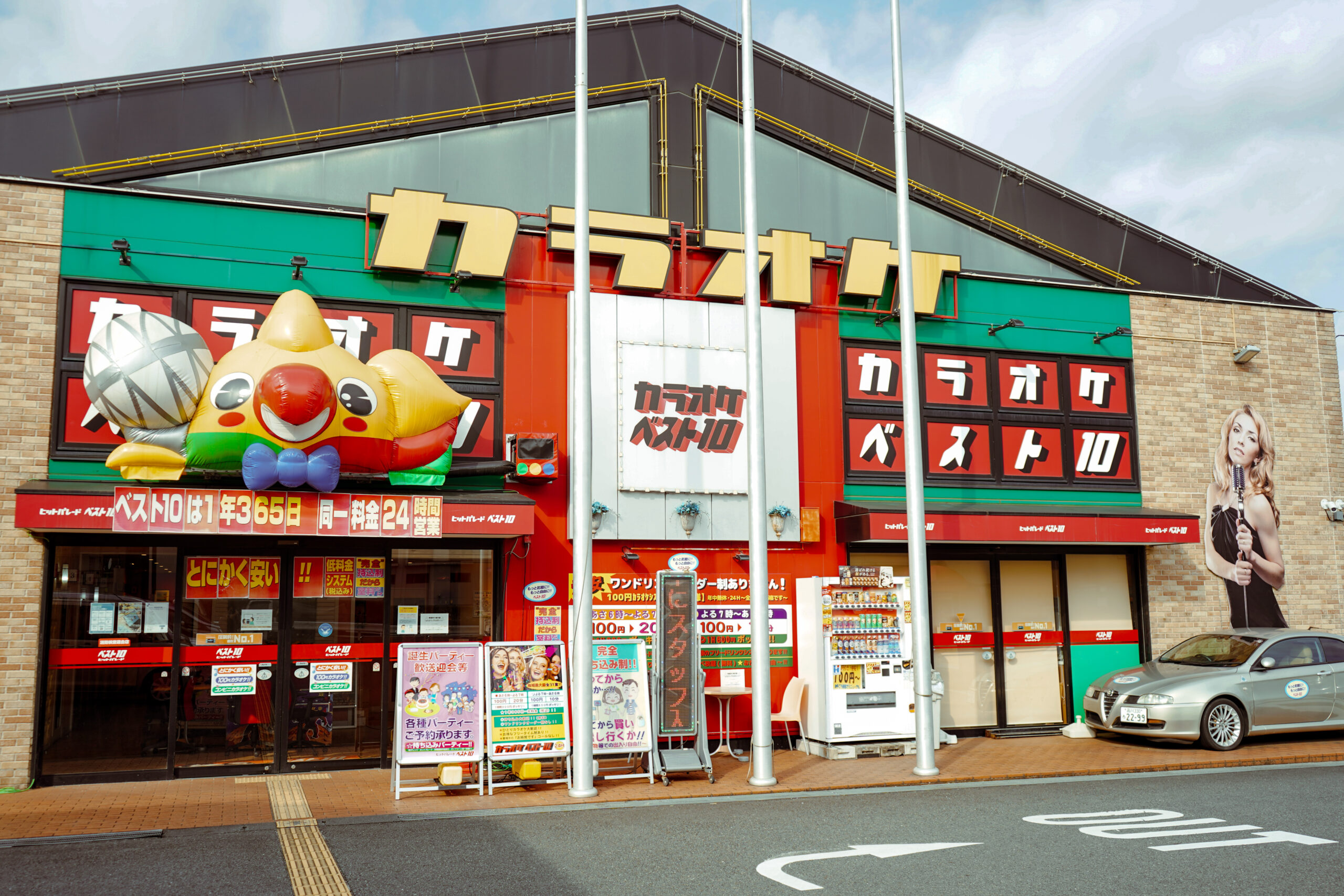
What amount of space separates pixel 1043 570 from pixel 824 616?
3952mm

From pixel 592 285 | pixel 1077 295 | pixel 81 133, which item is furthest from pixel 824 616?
pixel 81 133

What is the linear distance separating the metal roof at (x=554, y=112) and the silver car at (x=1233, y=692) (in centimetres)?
563

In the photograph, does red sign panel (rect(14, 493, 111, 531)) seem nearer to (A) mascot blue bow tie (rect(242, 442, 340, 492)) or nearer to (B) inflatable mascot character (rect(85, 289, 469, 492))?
(B) inflatable mascot character (rect(85, 289, 469, 492))

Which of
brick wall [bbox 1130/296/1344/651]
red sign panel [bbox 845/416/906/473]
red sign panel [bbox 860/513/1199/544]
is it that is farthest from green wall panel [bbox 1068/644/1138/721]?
red sign panel [bbox 845/416/906/473]

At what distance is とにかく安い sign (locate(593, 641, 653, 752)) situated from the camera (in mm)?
10242

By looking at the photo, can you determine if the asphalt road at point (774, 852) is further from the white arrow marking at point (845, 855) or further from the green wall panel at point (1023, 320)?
the green wall panel at point (1023, 320)

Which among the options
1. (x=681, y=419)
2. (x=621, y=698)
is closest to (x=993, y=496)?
(x=681, y=419)

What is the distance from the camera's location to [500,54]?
13914 millimetres

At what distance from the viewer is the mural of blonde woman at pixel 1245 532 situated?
14852 mm

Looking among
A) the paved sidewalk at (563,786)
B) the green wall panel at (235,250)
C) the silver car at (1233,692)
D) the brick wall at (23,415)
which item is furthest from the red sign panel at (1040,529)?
the brick wall at (23,415)

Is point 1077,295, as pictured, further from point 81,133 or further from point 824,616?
point 81,133

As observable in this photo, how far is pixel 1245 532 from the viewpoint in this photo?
588 inches

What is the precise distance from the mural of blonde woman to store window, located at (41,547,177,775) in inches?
540

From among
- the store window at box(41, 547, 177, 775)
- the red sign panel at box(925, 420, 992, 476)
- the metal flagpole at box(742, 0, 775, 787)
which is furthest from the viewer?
the red sign panel at box(925, 420, 992, 476)
